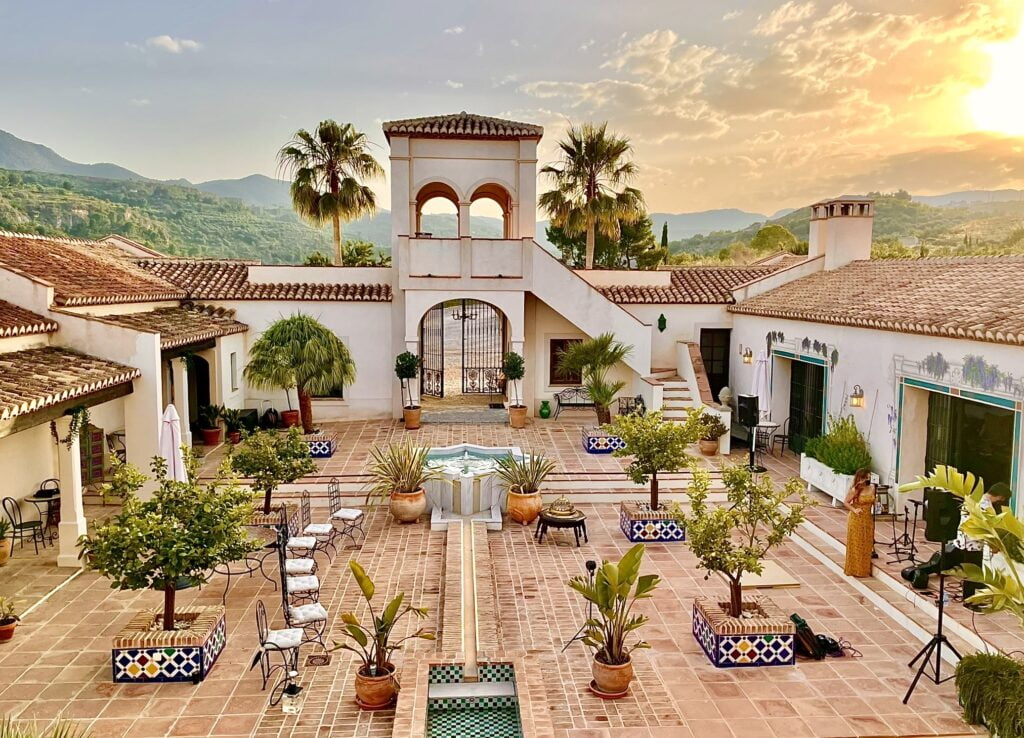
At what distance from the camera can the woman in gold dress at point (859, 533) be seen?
34.2ft

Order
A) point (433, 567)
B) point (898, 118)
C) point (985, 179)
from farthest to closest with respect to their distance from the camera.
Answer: point (985, 179)
point (898, 118)
point (433, 567)

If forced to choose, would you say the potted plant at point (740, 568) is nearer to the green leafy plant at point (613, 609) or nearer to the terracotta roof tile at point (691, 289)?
the green leafy plant at point (613, 609)

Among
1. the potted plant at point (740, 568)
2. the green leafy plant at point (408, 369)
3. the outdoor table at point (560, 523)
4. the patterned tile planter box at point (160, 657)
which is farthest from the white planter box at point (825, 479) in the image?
the patterned tile planter box at point (160, 657)

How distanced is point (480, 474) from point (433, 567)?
2704 mm

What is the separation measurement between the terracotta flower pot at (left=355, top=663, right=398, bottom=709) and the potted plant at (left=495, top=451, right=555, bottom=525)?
5.95 metres

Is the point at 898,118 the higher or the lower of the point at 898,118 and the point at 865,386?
the higher

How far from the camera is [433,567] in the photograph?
11.2m

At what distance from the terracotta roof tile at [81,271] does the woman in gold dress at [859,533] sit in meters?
13.7

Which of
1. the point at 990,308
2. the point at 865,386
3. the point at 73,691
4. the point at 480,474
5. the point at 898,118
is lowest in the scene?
the point at 73,691

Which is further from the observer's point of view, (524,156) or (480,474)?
(524,156)

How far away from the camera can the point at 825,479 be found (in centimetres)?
1428

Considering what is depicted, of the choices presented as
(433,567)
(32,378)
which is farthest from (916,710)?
(32,378)

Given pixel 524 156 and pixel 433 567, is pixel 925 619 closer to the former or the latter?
pixel 433 567

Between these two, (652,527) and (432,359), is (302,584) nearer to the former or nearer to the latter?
(652,527)
